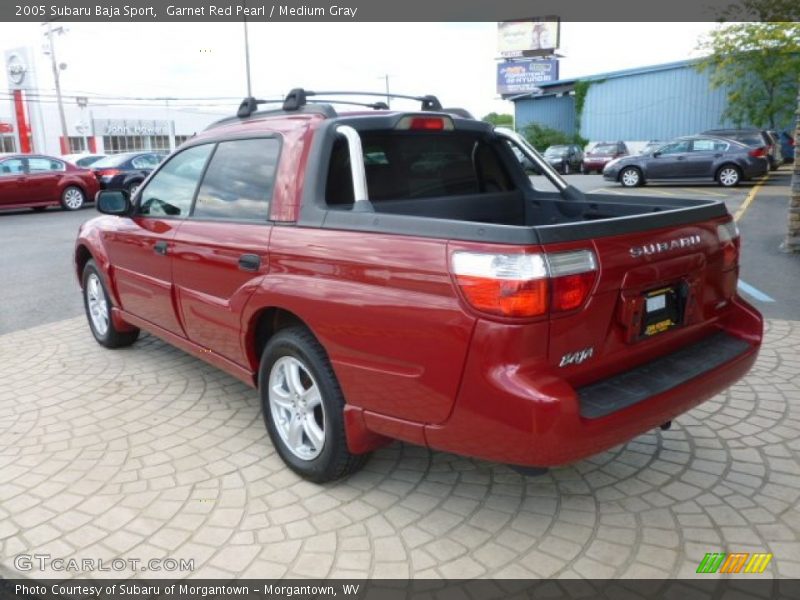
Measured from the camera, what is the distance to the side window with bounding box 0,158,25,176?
54.5ft

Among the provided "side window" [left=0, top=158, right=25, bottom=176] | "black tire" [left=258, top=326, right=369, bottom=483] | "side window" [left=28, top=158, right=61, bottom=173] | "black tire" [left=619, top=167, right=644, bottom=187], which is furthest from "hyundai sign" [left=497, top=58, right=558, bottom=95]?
"black tire" [left=258, top=326, right=369, bottom=483]

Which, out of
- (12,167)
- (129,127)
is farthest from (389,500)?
(129,127)

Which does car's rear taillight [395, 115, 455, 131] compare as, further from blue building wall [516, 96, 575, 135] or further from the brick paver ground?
blue building wall [516, 96, 575, 135]

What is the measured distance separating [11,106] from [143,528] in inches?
2244


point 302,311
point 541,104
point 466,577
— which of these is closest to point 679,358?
point 466,577

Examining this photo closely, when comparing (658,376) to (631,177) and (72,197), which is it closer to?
(72,197)

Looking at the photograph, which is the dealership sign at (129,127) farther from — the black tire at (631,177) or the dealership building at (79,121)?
the black tire at (631,177)

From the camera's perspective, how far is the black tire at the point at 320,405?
10.2 ft

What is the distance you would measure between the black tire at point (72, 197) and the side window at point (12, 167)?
1191mm

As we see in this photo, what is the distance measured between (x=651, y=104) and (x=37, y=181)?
2870 cm

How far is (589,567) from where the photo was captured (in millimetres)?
2682

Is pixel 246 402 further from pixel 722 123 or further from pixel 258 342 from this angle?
pixel 722 123

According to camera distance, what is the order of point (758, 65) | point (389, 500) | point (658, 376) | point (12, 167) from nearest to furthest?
1. point (658, 376)
2. point (389, 500)
3. point (12, 167)
4. point (758, 65)

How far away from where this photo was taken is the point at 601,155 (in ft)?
94.9
